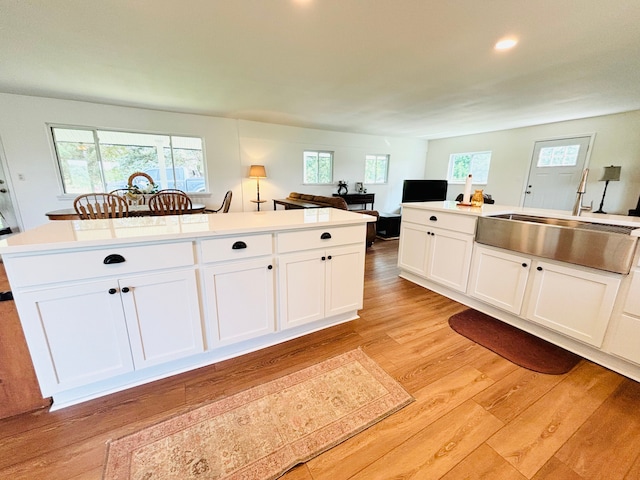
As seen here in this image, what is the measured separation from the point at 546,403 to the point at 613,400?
41 centimetres

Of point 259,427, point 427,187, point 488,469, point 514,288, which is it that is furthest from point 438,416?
point 427,187

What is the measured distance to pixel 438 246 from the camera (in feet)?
9.02

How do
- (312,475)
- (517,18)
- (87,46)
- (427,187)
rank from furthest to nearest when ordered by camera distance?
(427,187) → (87,46) → (517,18) → (312,475)

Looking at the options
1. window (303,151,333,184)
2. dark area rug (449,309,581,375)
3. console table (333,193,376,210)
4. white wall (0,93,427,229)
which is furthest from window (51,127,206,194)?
dark area rug (449,309,581,375)

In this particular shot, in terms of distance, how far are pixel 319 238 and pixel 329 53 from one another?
6.21 feet

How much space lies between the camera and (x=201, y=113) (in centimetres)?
496

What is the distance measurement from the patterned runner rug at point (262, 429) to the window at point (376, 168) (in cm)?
666

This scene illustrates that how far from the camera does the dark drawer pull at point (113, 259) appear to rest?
1309 millimetres

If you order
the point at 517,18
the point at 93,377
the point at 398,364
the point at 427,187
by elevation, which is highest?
the point at 517,18

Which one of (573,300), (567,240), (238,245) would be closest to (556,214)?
(567,240)

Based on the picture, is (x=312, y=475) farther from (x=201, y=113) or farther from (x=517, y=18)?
(x=201, y=113)

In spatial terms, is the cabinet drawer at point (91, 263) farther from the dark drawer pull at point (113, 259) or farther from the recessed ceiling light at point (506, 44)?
the recessed ceiling light at point (506, 44)

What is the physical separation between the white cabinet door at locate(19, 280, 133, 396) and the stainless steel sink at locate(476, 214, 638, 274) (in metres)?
2.77

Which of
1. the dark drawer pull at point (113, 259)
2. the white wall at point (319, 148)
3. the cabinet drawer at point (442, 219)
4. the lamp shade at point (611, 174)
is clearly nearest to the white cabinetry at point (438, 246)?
the cabinet drawer at point (442, 219)
